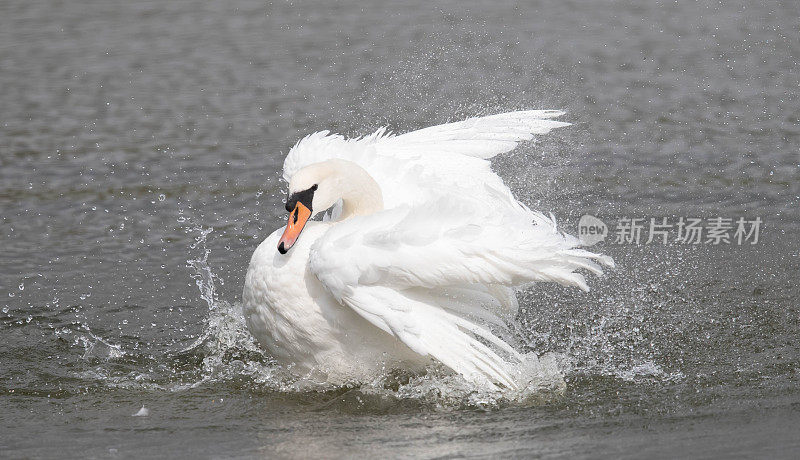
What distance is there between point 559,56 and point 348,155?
6.37 meters

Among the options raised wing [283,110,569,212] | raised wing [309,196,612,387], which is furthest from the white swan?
raised wing [283,110,569,212]

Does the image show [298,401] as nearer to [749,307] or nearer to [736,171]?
[749,307]

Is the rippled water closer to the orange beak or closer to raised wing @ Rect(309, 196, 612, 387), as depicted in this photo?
raised wing @ Rect(309, 196, 612, 387)

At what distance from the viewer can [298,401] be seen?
6461 mm

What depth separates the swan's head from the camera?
6062 millimetres

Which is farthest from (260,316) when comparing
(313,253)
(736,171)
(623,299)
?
(736,171)

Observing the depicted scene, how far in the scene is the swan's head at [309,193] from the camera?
606 centimetres

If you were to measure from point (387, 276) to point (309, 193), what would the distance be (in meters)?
0.72

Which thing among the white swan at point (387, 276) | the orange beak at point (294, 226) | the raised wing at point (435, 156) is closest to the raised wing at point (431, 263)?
the white swan at point (387, 276)

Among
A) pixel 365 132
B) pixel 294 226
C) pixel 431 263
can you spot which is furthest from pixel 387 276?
pixel 365 132

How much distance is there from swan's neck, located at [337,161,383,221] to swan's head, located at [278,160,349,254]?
0.07ft

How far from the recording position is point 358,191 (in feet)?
21.1

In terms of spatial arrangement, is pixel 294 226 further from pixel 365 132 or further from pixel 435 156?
pixel 365 132

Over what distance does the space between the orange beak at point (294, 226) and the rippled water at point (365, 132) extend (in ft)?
3.28
